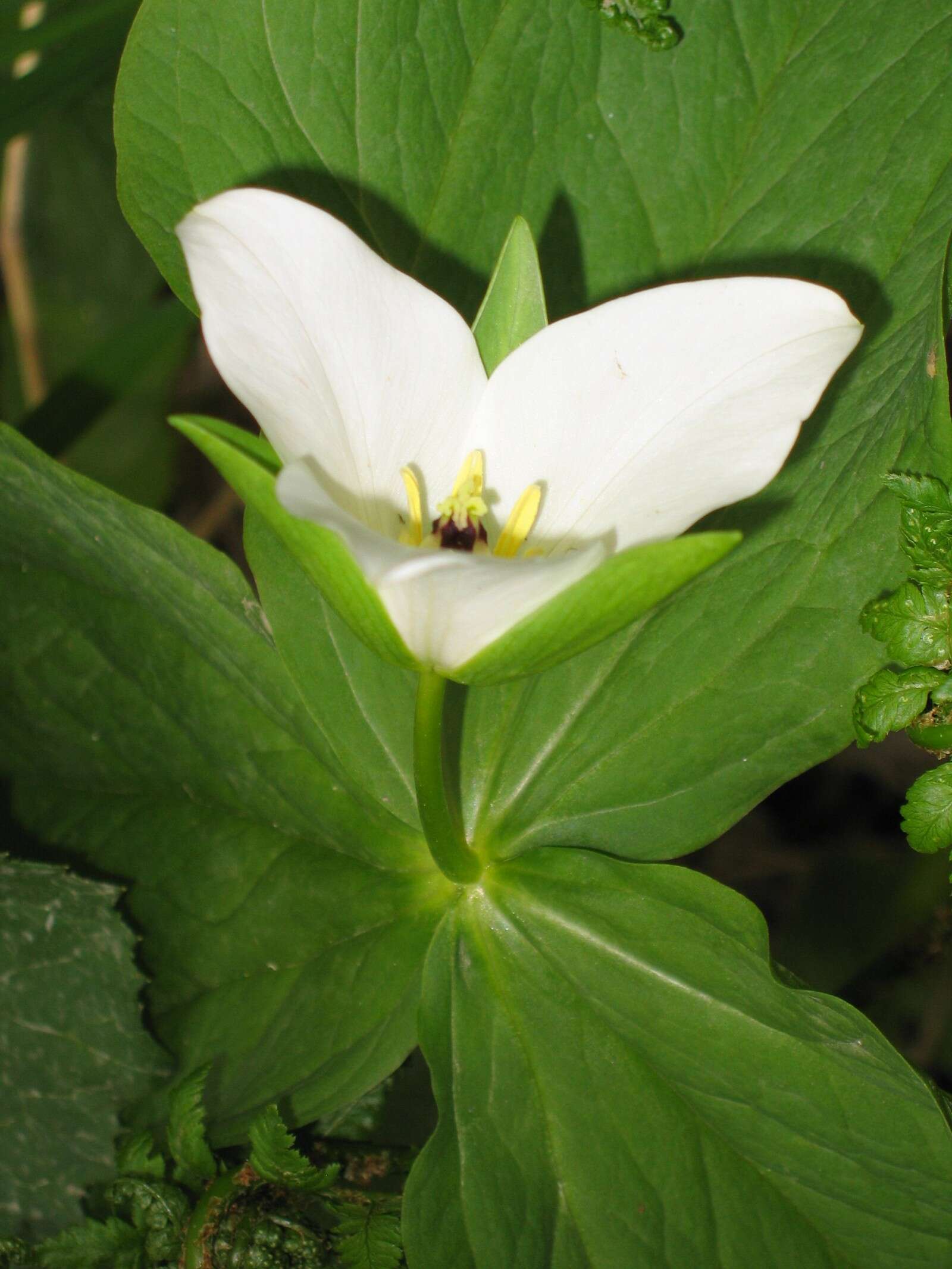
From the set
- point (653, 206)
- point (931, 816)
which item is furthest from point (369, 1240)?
point (653, 206)

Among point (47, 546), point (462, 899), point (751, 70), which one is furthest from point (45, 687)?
point (751, 70)

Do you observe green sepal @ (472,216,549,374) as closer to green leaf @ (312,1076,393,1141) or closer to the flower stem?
the flower stem

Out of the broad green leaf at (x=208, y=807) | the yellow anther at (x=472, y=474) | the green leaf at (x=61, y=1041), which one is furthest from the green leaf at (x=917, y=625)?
the green leaf at (x=61, y=1041)

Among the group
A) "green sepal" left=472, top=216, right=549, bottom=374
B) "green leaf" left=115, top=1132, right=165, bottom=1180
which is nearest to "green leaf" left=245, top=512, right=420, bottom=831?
"green sepal" left=472, top=216, right=549, bottom=374

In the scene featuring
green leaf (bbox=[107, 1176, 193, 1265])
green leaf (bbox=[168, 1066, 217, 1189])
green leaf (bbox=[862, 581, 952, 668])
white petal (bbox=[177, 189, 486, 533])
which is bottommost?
green leaf (bbox=[107, 1176, 193, 1265])

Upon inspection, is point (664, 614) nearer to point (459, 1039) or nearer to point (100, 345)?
point (459, 1039)

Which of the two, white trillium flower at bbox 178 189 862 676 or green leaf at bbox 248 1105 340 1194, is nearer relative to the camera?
white trillium flower at bbox 178 189 862 676
